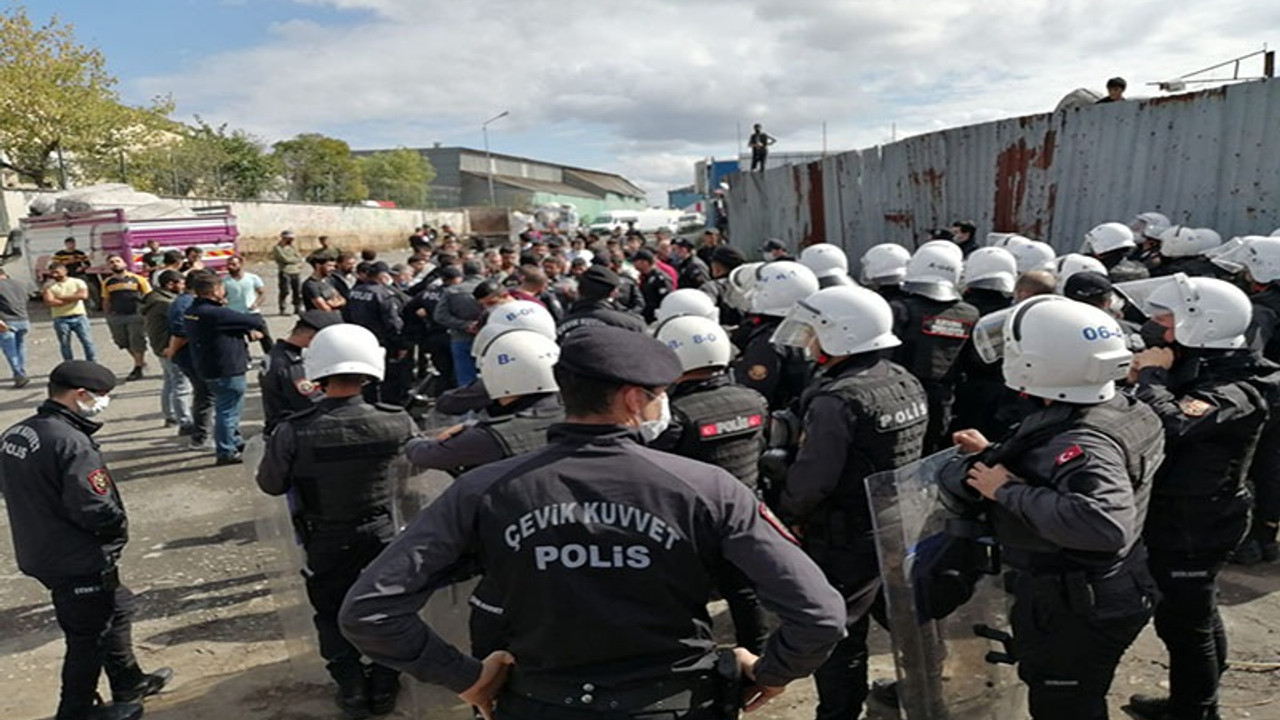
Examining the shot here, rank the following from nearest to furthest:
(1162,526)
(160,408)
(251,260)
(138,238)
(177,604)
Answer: (1162,526)
(177,604)
(160,408)
(138,238)
(251,260)

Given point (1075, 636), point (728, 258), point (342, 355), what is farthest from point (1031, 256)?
point (342, 355)

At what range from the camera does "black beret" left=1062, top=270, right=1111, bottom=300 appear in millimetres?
4418

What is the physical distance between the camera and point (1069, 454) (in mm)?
2453

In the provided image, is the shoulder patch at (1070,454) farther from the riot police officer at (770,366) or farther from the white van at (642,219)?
Result: the white van at (642,219)

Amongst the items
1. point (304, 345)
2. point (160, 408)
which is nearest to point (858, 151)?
point (304, 345)

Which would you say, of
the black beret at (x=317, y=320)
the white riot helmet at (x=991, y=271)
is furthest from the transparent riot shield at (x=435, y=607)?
the white riot helmet at (x=991, y=271)

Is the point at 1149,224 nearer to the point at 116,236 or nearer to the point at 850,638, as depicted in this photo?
the point at 850,638

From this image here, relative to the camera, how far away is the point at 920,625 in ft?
9.68

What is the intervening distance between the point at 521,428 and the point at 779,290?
264cm

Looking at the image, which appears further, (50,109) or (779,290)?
(50,109)

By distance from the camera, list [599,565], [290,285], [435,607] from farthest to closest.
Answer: [290,285]
[435,607]
[599,565]

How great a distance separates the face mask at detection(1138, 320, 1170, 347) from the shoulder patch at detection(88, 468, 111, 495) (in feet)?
15.1

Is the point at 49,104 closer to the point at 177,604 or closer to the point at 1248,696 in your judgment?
the point at 177,604

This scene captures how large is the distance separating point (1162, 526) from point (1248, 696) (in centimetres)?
109
